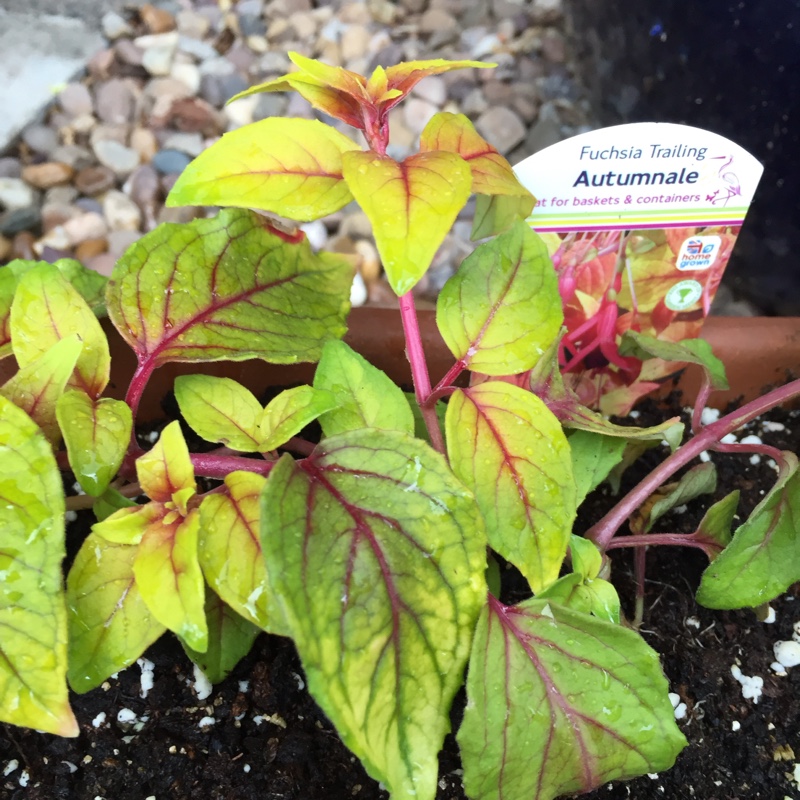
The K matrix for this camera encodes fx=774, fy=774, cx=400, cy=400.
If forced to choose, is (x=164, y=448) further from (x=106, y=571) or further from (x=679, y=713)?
(x=679, y=713)

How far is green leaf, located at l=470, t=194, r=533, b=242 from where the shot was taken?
2.67 ft

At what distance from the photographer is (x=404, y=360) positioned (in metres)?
0.98

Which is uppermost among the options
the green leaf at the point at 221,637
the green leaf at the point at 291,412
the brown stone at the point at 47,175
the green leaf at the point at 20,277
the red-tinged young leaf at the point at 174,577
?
the green leaf at the point at 20,277

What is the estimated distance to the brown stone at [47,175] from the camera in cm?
157

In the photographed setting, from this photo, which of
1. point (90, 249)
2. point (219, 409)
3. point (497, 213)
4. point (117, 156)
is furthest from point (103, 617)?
point (117, 156)

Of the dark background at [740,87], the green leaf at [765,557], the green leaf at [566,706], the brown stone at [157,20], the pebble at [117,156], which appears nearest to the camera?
the green leaf at [566,706]

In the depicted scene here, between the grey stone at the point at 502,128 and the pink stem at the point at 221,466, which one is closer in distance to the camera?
the pink stem at the point at 221,466

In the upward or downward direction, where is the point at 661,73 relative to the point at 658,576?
upward

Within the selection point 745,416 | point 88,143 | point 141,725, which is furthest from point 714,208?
point 88,143

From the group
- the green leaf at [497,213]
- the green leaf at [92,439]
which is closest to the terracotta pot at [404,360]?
the green leaf at [497,213]

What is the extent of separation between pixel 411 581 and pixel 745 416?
16.8 inches

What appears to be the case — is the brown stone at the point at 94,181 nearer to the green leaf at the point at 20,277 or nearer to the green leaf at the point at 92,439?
the green leaf at the point at 20,277

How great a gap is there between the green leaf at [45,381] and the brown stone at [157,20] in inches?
57.6

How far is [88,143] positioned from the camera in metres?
1.65
